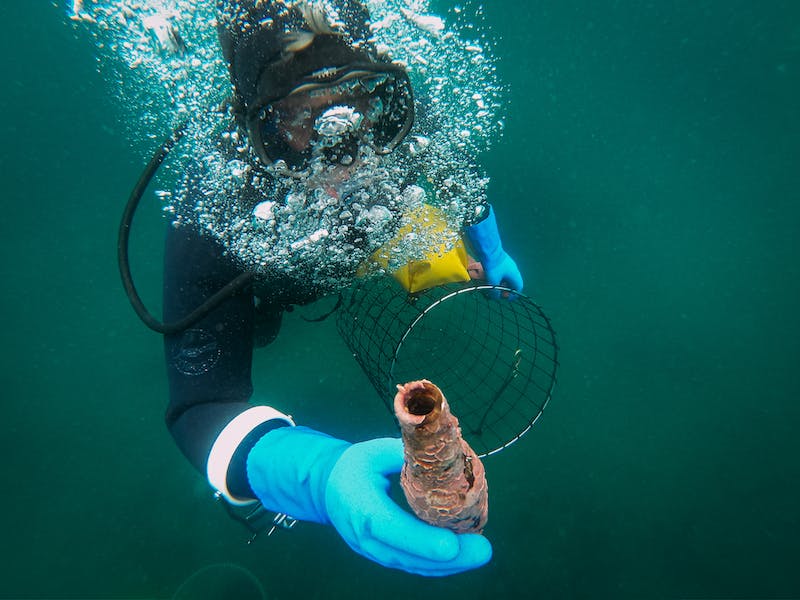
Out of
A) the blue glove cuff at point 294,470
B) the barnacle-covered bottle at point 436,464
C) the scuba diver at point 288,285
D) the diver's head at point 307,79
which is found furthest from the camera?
the blue glove cuff at point 294,470

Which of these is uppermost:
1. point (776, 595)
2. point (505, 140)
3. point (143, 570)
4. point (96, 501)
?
point (505, 140)

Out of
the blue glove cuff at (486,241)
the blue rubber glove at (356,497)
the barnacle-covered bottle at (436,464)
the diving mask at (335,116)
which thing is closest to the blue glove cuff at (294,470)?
the blue rubber glove at (356,497)

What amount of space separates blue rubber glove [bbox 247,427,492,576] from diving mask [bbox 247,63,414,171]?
1.45 meters

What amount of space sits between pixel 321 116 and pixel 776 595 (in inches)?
294

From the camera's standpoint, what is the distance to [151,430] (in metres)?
6.41

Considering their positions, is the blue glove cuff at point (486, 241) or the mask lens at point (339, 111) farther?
the blue glove cuff at point (486, 241)

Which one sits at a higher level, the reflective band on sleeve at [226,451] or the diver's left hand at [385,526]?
→ the reflective band on sleeve at [226,451]

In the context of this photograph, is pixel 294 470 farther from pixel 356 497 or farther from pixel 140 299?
pixel 140 299

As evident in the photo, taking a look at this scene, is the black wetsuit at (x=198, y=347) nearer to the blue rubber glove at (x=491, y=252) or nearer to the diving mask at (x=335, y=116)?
the diving mask at (x=335, y=116)

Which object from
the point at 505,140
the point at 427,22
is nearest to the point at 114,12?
the point at 427,22

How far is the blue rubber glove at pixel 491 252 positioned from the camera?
139 inches

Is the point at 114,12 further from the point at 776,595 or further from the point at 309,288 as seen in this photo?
the point at 776,595

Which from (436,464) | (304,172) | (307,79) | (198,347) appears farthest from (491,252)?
(436,464)

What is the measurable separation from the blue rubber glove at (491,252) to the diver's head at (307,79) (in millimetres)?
1546
